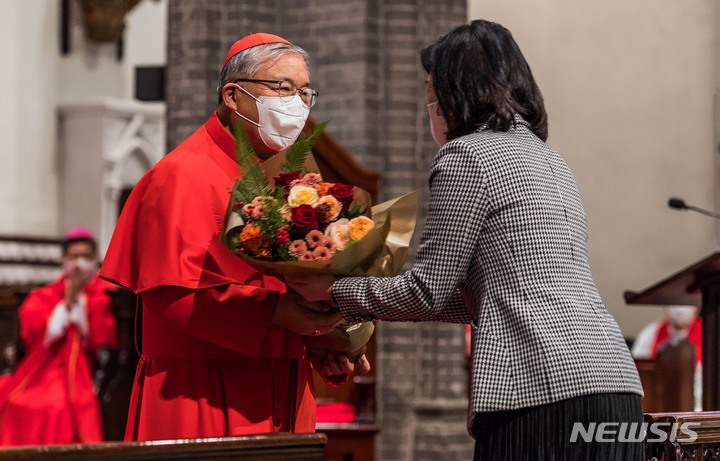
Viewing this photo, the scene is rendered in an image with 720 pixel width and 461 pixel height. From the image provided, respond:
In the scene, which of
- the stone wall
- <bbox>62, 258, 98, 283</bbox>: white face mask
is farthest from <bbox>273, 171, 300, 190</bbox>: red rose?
<bbox>62, 258, 98, 283</bbox>: white face mask

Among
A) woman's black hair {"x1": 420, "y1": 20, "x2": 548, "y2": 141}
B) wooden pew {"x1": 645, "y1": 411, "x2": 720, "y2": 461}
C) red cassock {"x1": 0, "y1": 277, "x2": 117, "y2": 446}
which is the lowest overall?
red cassock {"x1": 0, "y1": 277, "x2": 117, "y2": 446}

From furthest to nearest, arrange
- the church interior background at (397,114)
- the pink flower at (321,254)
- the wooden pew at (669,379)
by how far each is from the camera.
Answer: the church interior background at (397,114) → the wooden pew at (669,379) → the pink flower at (321,254)

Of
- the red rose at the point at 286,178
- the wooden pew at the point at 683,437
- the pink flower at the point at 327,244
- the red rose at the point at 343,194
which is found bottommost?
the wooden pew at the point at 683,437

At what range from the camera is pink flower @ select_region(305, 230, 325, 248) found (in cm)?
325

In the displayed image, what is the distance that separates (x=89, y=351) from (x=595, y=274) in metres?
5.21

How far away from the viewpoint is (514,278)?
9.62ft

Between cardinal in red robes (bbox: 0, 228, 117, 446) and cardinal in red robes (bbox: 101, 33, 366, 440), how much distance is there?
5.79m

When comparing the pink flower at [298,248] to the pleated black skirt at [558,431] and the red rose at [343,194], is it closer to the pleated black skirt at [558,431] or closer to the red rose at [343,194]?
the red rose at [343,194]

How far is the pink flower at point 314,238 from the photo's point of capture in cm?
325

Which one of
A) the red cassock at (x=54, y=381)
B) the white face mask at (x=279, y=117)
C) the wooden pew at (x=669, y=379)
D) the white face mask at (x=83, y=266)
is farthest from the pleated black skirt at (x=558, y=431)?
the white face mask at (x=83, y=266)

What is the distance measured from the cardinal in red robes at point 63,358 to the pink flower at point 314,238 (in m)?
6.17

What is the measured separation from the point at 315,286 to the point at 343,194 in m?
0.29

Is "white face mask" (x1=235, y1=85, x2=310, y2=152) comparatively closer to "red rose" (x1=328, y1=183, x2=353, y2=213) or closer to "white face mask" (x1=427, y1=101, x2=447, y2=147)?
"red rose" (x1=328, y1=183, x2=353, y2=213)

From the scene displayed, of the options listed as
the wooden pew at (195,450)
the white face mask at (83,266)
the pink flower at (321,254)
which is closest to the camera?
the wooden pew at (195,450)
